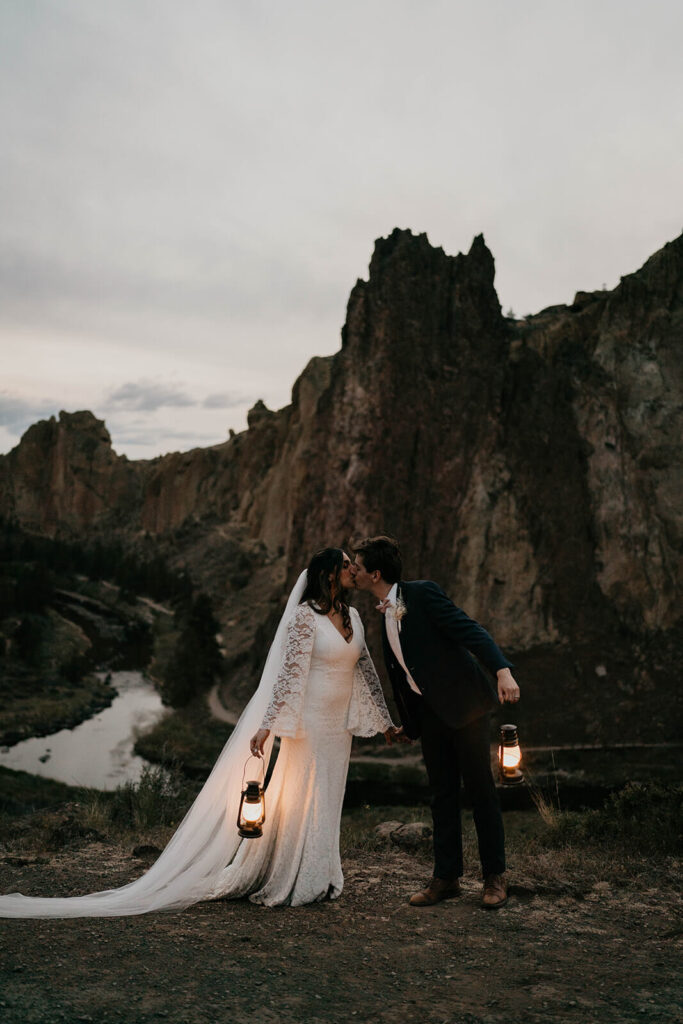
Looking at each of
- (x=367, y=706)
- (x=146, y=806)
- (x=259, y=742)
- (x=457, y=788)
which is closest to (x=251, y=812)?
(x=259, y=742)

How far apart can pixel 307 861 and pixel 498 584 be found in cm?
3235

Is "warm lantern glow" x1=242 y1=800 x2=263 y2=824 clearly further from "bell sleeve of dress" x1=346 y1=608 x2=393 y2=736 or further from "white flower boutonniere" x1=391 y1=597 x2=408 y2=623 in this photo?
"white flower boutonniere" x1=391 y1=597 x2=408 y2=623

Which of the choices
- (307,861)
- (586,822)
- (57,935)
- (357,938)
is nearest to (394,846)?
(586,822)

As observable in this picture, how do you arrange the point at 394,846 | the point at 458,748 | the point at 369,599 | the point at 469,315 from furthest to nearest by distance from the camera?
the point at 469,315, the point at 369,599, the point at 394,846, the point at 458,748

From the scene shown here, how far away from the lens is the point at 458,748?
480 cm

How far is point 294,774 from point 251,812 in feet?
1.67

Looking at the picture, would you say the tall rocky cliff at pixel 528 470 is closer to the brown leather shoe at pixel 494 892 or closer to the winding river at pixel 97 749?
the winding river at pixel 97 749

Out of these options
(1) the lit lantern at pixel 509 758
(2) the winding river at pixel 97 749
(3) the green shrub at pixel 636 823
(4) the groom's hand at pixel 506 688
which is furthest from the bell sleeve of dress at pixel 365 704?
(2) the winding river at pixel 97 749

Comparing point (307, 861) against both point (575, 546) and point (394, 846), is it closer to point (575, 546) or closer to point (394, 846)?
point (394, 846)

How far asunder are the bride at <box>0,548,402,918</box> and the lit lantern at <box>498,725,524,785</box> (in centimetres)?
65

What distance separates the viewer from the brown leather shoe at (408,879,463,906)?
493cm

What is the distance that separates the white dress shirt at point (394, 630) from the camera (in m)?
4.89

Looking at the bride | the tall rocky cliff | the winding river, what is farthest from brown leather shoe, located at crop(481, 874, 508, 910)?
the tall rocky cliff

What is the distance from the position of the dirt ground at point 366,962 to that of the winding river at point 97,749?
77.4 feet
